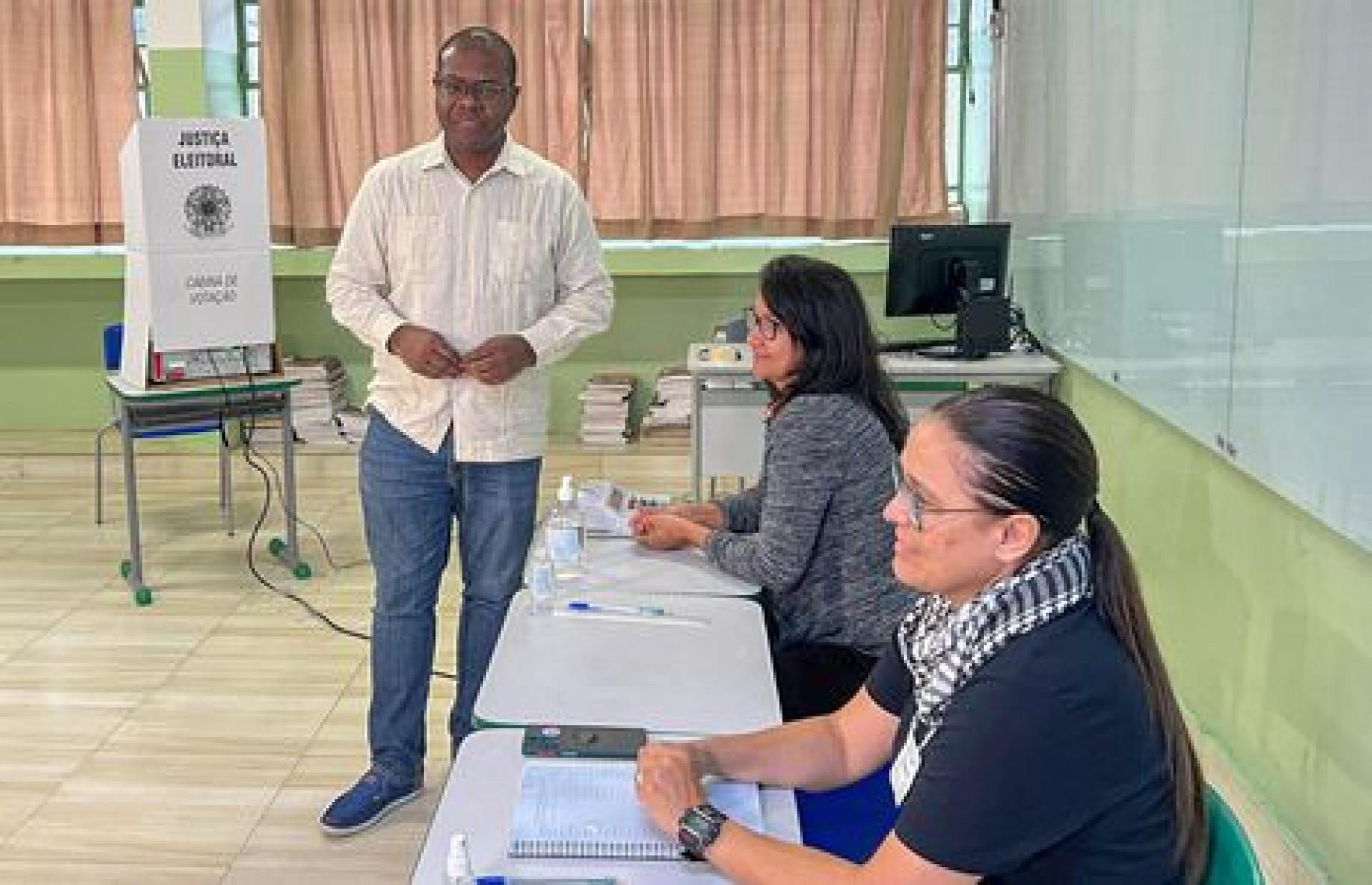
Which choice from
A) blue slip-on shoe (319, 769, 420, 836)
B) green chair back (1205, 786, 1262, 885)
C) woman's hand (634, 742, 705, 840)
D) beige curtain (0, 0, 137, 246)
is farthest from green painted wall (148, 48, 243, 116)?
green chair back (1205, 786, 1262, 885)

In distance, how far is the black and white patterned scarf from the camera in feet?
4.50

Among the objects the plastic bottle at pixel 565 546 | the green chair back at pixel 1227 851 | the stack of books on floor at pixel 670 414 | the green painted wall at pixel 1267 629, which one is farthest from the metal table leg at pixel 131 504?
the green chair back at pixel 1227 851

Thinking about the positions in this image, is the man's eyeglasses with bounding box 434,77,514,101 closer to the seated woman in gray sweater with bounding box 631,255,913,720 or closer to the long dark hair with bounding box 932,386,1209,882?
the seated woman in gray sweater with bounding box 631,255,913,720

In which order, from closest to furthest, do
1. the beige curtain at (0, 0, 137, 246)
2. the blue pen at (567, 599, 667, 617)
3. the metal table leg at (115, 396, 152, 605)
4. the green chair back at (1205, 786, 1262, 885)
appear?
the green chair back at (1205, 786, 1262, 885)
the blue pen at (567, 599, 667, 617)
the metal table leg at (115, 396, 152, 605)
the beige curtain at (0, 0, 137, 246)

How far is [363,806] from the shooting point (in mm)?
2992

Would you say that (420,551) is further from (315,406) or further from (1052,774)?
(315,406)

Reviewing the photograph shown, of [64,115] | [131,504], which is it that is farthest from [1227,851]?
[64,115]

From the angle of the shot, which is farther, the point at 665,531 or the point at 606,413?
the point at 606,413

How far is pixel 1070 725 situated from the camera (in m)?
1.32

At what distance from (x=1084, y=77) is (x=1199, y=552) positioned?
1870 mm

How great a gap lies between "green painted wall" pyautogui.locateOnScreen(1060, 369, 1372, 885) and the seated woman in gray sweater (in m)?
0.70

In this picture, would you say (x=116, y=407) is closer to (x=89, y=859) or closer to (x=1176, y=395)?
(x=89, y=859)

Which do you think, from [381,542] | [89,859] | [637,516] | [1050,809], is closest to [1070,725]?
[1050,809]

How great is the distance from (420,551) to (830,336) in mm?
1035
